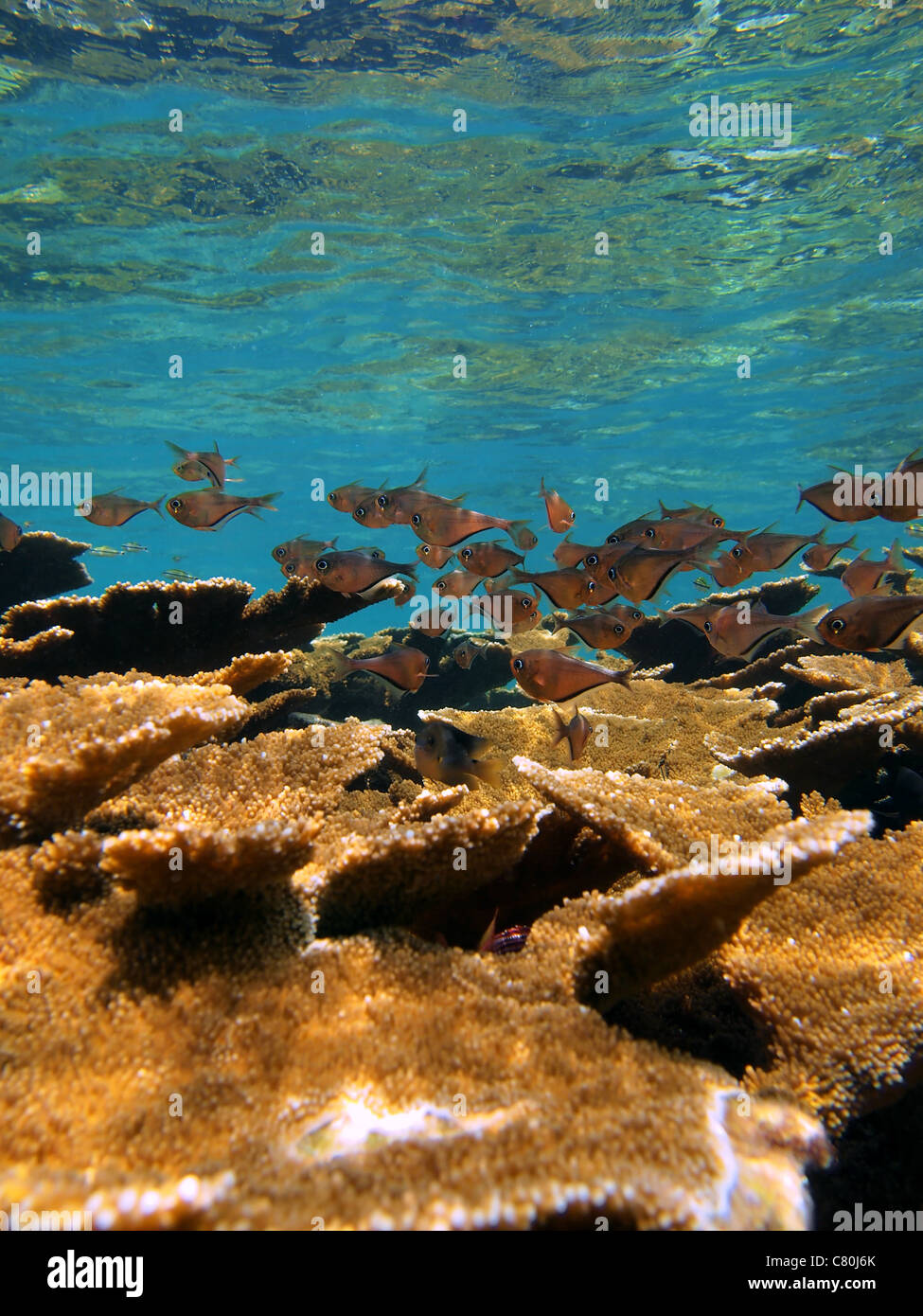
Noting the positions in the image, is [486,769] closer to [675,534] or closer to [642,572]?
[642,572]

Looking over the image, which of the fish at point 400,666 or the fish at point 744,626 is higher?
the fish at point 744,626

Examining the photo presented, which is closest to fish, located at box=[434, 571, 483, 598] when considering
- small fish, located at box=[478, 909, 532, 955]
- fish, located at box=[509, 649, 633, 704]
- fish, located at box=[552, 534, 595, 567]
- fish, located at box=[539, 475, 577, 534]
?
fish, located at box=[552, 534, 595, 567]

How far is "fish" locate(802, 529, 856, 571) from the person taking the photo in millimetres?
5102

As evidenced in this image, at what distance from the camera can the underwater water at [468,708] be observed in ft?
5.00

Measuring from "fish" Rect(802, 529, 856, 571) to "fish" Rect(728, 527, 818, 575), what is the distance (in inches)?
22.8

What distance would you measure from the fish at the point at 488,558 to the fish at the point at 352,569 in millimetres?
667

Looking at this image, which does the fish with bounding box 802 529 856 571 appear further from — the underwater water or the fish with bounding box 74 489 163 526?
the fish with bounding box 74 489 163 526

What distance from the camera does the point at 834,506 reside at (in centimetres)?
434

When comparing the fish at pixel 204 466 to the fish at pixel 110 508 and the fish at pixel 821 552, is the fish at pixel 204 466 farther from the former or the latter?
the fish at pixel 821 552

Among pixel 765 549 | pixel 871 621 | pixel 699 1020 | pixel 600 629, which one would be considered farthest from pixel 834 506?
pixel 699 1020

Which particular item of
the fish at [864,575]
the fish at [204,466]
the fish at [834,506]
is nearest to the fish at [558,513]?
the fish at [834,506]

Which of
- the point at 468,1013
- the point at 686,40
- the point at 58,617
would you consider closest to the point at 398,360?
the point at 686,40

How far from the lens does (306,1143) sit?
143 cm

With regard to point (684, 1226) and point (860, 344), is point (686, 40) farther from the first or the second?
point (684, 1226)
